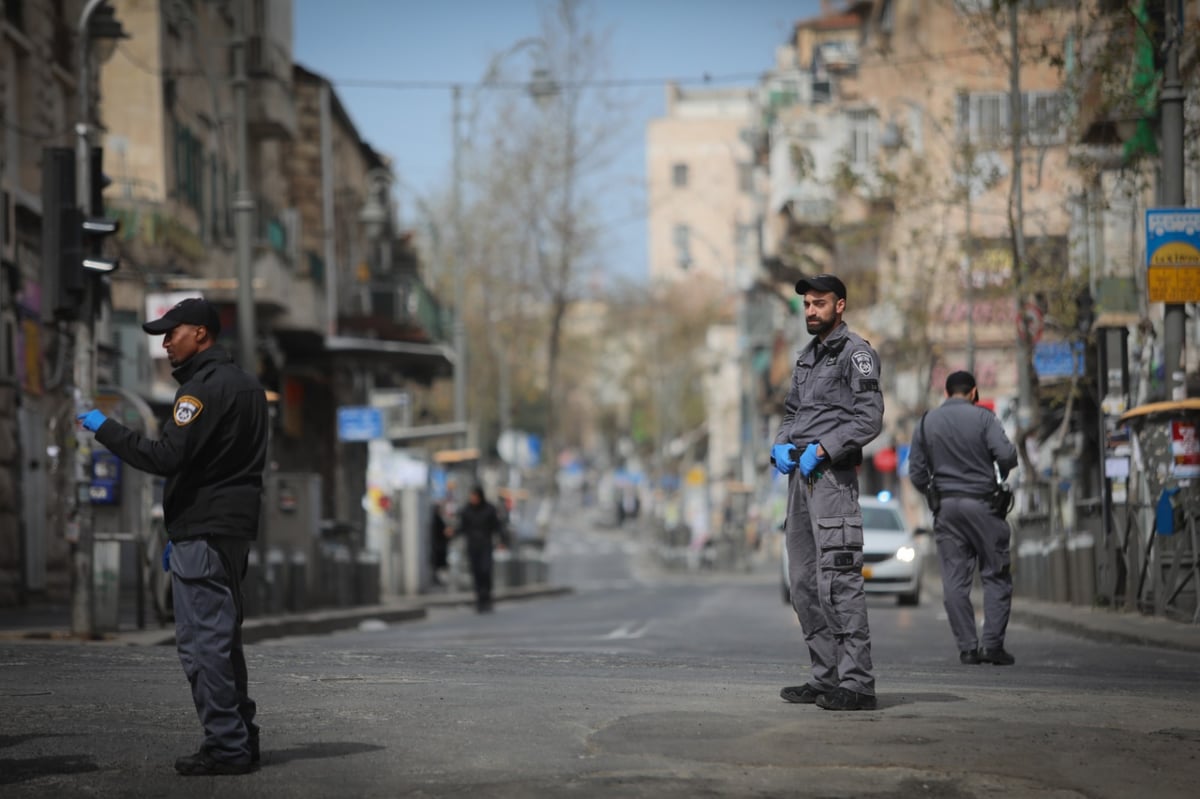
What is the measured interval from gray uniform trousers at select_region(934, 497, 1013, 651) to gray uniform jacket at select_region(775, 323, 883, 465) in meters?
4.21

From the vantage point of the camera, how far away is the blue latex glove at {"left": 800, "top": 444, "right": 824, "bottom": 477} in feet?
31.1

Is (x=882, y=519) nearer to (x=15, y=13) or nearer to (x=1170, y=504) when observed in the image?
(x=1170, y=504)

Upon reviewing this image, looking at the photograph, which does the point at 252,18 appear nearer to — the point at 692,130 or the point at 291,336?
the point at 291,336

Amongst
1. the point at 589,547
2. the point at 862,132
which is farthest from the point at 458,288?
the point at 589,547

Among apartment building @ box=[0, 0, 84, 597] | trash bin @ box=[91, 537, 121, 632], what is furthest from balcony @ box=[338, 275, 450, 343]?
trash bin @ box=[91, 537, 121, 632]

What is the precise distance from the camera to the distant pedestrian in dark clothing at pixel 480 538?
31.7 meters

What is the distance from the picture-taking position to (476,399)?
81.2 meters

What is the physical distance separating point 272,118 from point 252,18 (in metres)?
2.02

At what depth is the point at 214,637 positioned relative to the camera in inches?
298

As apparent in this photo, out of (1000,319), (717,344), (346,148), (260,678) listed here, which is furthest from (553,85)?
(717,344)

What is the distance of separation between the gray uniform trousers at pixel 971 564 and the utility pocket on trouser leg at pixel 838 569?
4316 mm

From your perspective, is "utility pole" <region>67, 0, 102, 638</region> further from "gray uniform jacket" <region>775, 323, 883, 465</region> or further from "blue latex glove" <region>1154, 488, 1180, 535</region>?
"blue latex glove" <region>1154, 488, 1180, 535</region>

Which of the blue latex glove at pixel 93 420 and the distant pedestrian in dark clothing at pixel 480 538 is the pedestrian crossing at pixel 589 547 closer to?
the distant pedestrian in dark clothing at pixel 480 538

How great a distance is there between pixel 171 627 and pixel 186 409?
12.3 m
